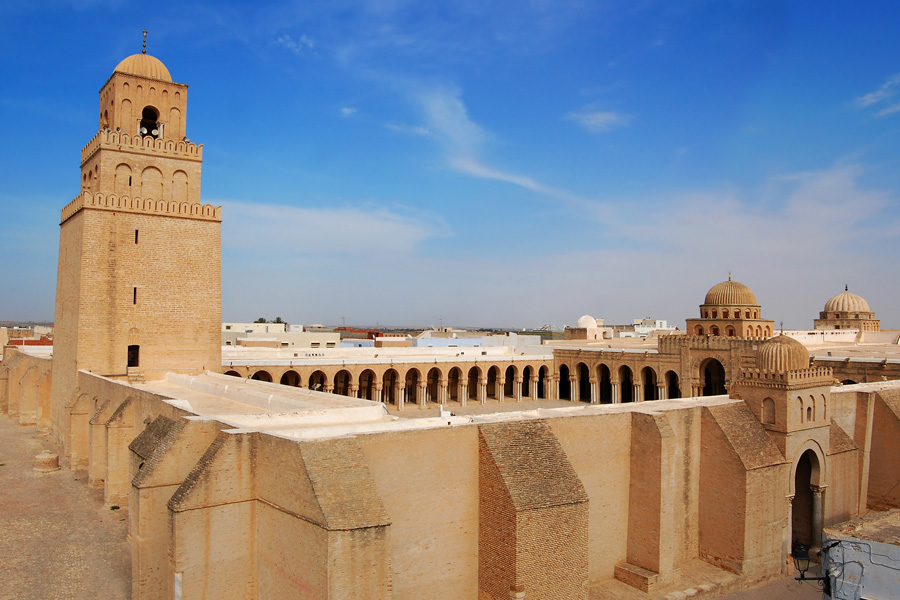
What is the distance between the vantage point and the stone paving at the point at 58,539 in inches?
479

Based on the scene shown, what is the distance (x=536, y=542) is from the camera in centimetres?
1135

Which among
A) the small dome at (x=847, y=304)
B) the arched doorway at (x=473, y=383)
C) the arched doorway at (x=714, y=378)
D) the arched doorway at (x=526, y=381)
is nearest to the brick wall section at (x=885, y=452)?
the arched doorway at (x=714, y=378)

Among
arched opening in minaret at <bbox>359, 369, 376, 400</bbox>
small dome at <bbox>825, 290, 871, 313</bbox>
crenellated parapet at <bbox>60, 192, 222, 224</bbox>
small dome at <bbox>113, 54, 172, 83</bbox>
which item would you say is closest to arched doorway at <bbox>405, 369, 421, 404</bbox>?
arched opening in minaret at <bbox>359, 369, 376, 400</bbox>

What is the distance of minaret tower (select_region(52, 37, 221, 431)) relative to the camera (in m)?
19.4

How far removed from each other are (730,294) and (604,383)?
27.6 ft

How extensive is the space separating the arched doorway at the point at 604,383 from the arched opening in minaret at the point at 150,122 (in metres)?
24.1

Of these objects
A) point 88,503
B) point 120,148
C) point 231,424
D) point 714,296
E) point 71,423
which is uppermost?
point 120,148

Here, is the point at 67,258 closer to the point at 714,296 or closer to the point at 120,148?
the point at 120,148

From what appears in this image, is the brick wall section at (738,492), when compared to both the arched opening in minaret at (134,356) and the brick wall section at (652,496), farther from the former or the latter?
the arched opening in minaret at (134,356)

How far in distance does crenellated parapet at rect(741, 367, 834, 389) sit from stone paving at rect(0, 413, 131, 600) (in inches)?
573

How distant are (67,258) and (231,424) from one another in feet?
42.5

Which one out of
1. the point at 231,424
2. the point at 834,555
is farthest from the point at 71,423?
the point at 834,555

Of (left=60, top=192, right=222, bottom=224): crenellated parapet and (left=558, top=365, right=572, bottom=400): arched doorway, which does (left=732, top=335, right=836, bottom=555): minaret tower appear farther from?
(left=558, top=365, right=572, bottom=400): arched doorway

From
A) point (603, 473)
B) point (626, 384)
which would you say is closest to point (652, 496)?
point (603, 473)
